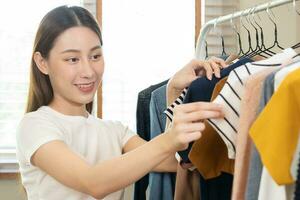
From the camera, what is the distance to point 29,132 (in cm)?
121

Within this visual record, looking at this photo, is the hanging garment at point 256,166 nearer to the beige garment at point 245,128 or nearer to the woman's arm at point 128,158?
the beige garment at point 245,128

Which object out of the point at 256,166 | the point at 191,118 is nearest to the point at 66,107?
the point at 191,118

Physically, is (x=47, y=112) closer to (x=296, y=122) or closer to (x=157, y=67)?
(x=296, y=122)

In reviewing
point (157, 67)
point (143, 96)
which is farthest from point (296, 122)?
point (157, 67)

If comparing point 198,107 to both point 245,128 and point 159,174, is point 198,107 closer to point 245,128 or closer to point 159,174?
point 245,128

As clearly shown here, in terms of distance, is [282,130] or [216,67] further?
[216,67]

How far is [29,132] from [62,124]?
13 cm

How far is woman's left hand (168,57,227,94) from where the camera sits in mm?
1135

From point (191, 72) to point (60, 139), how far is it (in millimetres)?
409

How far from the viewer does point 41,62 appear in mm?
1307

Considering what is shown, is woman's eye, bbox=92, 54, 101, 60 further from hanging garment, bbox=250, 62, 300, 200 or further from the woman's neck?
hanging garment, bbox=250, 62, 300, 200

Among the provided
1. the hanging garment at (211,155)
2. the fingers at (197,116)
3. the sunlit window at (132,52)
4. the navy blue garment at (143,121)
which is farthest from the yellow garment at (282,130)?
the sunlit window at (132,52)

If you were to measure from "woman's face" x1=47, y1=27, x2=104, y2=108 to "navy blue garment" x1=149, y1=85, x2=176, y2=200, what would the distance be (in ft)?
1.06

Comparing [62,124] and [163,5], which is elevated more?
[163,5]
